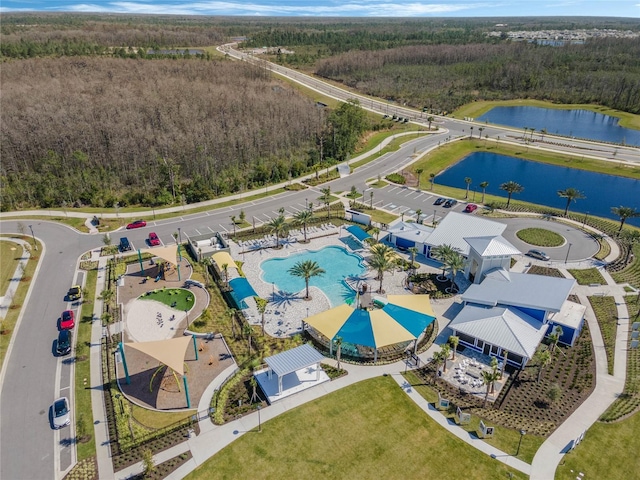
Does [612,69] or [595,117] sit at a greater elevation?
[612,69]

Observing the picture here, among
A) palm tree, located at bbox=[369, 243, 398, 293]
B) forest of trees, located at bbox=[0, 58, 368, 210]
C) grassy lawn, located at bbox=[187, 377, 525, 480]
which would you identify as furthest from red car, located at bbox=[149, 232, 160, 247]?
grassy lawn, located at bbox=[187, 377, 525, 480]

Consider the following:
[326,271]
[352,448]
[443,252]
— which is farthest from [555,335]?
[326,271]

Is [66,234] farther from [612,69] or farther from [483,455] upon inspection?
[612,69]

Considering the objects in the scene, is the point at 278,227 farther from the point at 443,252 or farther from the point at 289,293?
the point at 443,252

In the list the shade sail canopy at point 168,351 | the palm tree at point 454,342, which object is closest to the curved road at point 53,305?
the shade sail canopy at point 168,351

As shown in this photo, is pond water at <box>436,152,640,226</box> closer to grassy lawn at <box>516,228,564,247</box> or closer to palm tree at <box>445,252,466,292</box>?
grassy lawn at <box>516,228,564,247</box>

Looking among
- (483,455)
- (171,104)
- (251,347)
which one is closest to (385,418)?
(483,455)

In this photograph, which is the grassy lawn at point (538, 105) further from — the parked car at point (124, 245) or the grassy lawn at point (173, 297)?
the grassy lawn at point (173, 297)
